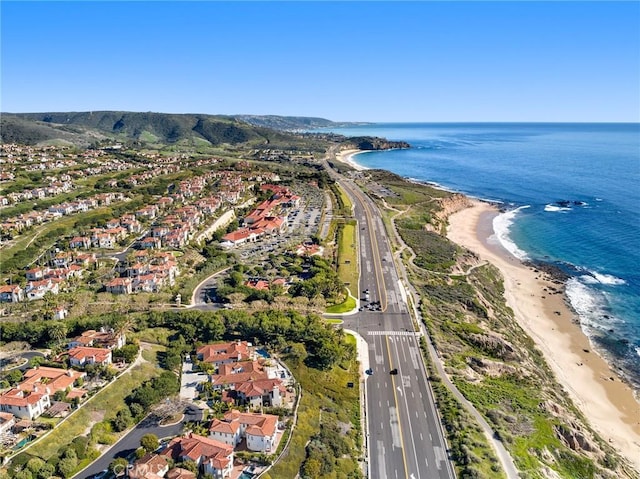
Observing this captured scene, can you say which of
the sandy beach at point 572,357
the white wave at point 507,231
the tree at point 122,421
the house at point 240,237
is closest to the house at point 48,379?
the tree at point 122,421

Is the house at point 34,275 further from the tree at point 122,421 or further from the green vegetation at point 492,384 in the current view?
the green vegetation at point 492,384

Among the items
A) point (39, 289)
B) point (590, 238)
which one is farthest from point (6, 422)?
point (590, 238)

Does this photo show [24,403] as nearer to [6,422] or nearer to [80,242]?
[6,422]

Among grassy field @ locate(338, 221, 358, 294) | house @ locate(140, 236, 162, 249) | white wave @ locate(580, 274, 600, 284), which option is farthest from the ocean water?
house @ locate(140, 236, 162, 249)

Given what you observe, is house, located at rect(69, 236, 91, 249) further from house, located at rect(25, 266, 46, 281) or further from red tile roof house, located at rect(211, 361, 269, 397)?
red tile roof house, located at rect(211, 361, 269, 397)

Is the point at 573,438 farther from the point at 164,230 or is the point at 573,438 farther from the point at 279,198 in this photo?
the point at 279,198

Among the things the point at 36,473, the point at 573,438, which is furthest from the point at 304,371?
the point at 573,438
